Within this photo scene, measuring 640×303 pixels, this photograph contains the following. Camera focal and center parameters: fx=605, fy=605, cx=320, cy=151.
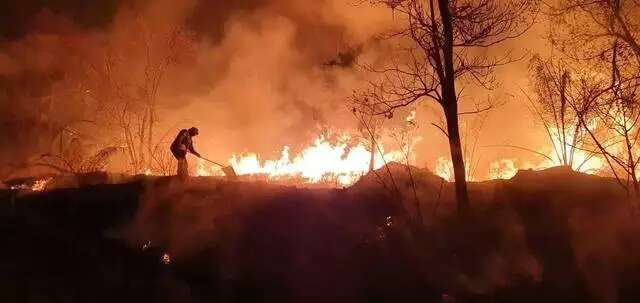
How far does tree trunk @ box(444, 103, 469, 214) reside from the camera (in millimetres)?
14938

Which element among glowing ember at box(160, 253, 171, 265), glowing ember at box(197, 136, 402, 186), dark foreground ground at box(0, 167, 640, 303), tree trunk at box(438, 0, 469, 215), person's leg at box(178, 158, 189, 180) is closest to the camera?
dark foreground ground at box(0, 167, 640, 303)

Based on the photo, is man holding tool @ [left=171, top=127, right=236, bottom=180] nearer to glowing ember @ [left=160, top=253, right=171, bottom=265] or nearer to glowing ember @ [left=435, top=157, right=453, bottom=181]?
glowing ember @ [left=160, top=253, right=171, bottom=265]

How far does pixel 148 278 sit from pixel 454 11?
9.70 meters

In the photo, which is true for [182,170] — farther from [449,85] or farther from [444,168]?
[444,168]

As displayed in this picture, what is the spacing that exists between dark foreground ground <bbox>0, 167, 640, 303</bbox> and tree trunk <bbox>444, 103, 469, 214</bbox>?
53 cm

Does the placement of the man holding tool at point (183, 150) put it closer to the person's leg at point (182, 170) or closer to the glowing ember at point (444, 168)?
the person's leg at point (182, 170)

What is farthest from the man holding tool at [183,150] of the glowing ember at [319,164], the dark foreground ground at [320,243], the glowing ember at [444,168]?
the glowing ember at [444,168]

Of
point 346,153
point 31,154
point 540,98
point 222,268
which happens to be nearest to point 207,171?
point 346,153

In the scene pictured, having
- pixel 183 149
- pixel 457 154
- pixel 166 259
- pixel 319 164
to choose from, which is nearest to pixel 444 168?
pixel 319 164

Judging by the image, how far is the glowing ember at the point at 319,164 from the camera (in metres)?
29.3

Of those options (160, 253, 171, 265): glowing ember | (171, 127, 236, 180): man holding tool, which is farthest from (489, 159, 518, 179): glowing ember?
(160, 253, 171, 265): glowing ember

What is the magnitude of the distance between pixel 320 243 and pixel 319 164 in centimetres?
1613

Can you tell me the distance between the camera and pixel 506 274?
47.4 feet

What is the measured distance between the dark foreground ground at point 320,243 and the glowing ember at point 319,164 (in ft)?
36.3
